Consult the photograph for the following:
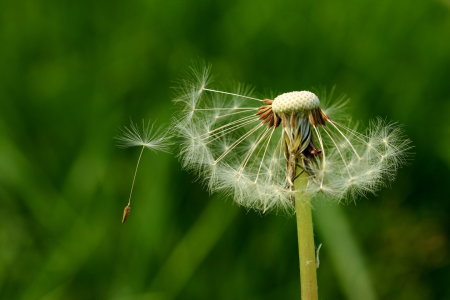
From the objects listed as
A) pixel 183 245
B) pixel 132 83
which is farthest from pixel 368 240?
pixel 132 83

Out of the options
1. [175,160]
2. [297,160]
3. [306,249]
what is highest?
[175,160]

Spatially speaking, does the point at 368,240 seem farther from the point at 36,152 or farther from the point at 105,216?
the point at 36,152

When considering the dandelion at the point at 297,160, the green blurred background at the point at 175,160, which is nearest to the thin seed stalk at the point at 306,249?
the dandelion at the point at 297,160

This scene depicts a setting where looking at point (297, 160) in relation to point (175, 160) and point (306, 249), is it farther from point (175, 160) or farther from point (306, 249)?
point (175, 160)

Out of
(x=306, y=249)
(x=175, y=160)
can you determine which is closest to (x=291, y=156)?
(x=306, y=249)

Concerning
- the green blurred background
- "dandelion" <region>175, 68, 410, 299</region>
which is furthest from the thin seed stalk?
the green blurred background

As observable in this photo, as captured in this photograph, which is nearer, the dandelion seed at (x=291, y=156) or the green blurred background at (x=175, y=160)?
the dandelion seed at (x=291, y=156)

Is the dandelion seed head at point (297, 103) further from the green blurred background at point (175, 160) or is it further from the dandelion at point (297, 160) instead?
the green blurred background at point (175, 160)

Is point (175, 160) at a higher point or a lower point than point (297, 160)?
higher
